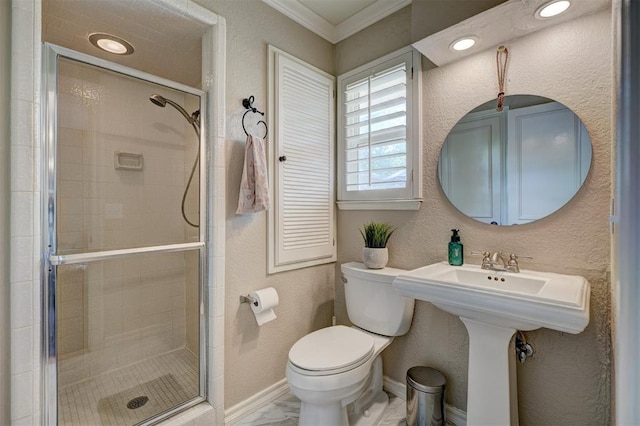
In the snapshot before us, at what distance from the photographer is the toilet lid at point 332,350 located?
56.0 inches

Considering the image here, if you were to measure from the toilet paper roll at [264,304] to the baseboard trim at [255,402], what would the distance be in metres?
0.48

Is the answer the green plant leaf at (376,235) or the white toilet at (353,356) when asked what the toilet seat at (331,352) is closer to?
the white toilet at (353,356)

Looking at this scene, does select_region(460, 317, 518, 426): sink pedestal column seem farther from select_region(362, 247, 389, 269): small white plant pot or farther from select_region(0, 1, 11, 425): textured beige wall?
select_region(0, 1, 11, 425): textured beige wall

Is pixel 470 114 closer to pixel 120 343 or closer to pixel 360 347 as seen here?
pixel 360 347

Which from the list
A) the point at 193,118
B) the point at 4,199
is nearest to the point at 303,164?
the point at 193,118

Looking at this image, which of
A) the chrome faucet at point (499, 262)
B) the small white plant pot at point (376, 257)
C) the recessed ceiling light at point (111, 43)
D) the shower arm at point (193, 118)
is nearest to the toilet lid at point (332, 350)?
the small white plant pot at point (376, 257)

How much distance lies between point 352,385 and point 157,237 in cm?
124

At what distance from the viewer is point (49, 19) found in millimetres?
1502

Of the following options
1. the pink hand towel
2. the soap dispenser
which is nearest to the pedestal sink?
the soap dispenser

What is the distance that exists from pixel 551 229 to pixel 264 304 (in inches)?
58.8

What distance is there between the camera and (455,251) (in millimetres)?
1610

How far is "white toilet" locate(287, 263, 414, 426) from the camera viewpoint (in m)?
1.39

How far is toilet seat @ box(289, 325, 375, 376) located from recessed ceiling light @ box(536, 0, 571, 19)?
A: 1731mm

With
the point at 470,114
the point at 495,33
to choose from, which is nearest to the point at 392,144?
the point at 470,114
